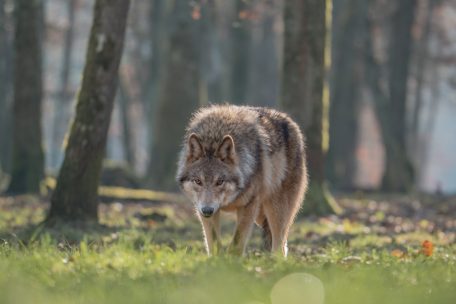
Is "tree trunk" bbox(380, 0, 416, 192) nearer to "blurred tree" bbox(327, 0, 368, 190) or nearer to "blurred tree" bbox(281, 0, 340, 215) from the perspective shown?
"blurred tree" bbox(327, 0, 368, 190)

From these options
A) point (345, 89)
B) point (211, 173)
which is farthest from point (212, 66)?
point (211, 173)

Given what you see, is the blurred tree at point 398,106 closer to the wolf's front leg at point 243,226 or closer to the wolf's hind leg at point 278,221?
the wolf's hind leg at point 278,221

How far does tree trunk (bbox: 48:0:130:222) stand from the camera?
48.2ft

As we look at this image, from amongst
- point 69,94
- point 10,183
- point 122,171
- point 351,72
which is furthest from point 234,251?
point 69,94

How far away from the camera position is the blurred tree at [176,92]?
100ft

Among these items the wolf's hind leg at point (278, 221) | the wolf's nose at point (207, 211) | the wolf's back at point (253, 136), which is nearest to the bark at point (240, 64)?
the wolf's back at point (253, 136)

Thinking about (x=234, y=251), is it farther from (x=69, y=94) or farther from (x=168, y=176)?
(x=69, y=94)

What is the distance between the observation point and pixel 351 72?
1561 inches

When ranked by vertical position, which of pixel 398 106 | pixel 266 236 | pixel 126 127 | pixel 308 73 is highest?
pixel 308 73

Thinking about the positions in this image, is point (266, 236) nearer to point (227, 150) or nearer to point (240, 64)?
point (227, 150)

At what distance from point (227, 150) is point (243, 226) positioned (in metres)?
0.92

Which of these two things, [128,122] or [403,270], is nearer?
[403,270]

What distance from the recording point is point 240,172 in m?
10.6

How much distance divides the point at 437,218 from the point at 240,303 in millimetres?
15017
